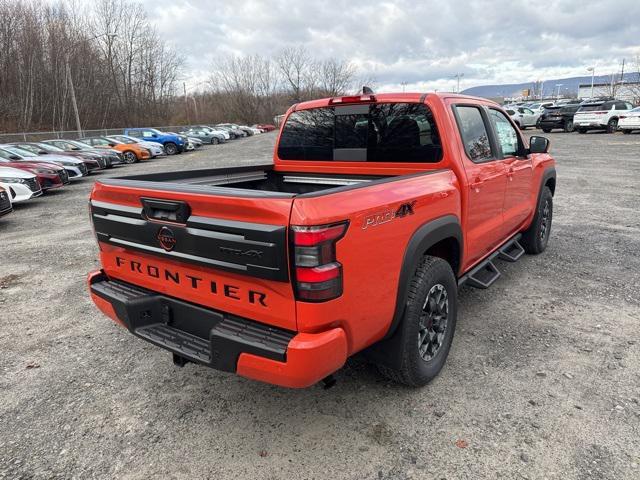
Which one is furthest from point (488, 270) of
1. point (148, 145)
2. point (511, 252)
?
point (148, 145)

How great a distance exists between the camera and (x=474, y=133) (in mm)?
3672

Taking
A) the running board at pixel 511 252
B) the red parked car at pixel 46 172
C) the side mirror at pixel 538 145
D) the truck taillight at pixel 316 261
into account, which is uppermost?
the side mirror at pixel 538 145

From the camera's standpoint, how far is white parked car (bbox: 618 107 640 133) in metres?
21.9

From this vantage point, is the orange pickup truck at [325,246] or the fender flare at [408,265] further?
the fender flare at [408,265]

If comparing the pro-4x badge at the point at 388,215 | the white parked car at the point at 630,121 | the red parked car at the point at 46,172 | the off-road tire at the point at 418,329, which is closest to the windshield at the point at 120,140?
the red parked car at the point at 46,172

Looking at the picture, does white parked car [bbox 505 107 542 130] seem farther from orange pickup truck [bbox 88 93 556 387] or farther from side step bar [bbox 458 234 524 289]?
orange pickup truck [bbox 88 93 556 387]

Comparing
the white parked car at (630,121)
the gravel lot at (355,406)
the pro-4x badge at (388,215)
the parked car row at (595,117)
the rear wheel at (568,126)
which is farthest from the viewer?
the rear wheel at (568,126)

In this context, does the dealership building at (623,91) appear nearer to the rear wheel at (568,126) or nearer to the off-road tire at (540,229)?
the rear wheel at (568,126)

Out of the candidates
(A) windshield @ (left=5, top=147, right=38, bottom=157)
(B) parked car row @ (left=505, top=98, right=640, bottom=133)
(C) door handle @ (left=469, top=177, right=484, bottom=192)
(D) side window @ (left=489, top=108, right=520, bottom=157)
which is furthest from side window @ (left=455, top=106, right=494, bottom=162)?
(B) parked car row @ (left=505, top=98, right=640, bottom=133)

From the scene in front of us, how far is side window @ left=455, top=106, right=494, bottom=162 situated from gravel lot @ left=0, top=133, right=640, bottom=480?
1460 millimetres

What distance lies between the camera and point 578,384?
297cm

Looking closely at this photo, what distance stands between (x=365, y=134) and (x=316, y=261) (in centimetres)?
196

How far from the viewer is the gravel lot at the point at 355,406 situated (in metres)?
2.37

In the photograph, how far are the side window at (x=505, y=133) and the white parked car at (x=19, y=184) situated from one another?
10651 millimetres
